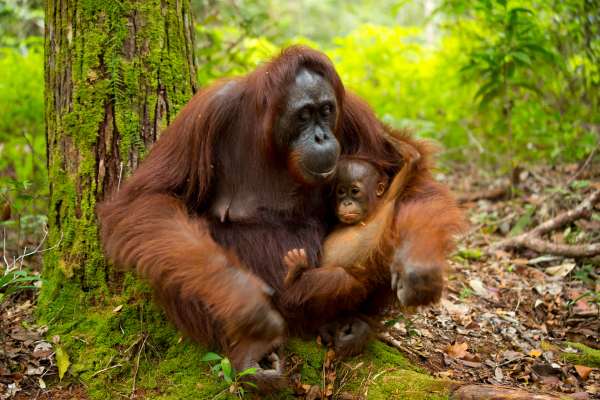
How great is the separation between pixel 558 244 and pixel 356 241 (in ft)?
8.63

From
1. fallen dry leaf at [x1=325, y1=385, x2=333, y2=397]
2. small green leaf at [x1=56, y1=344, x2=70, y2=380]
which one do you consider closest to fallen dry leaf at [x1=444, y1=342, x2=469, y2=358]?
fallen dry leaf at [x1=325, y1=385, x2=333, y2=397]

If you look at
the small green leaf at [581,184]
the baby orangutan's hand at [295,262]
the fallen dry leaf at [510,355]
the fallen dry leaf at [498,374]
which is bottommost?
the fallen dry leaf at [498,374]

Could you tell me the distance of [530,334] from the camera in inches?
143

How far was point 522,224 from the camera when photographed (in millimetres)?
5238

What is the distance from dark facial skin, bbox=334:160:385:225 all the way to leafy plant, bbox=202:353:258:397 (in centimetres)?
114

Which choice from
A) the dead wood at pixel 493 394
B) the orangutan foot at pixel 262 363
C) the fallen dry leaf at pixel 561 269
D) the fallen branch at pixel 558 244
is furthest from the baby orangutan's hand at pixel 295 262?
the fallen branch at pixel 558 244

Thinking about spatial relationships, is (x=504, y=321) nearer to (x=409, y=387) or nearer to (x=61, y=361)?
(x=409, y=387)

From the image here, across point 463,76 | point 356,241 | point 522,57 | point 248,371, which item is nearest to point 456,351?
point 356,241

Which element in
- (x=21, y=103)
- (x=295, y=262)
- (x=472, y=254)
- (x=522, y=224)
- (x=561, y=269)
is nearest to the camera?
(x=295, y=262)

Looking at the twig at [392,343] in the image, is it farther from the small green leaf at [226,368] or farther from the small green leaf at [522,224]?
the small green leaf at [522,224]

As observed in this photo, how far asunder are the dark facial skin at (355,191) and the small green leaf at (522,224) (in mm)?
2744

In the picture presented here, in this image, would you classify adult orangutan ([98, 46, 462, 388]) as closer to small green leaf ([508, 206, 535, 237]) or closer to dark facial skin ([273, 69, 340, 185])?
dark facial skin ([273, 69, 340, 185])

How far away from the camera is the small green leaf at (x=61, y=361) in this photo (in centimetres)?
280

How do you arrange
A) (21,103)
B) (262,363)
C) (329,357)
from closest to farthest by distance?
(262,363)
(329,357)
(21,103)
